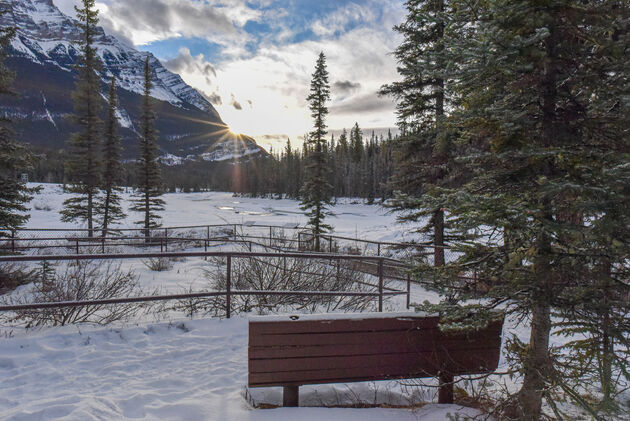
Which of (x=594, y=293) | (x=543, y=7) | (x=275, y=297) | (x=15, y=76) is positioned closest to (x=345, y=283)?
(x=275, y=297)

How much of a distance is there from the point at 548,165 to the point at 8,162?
14177mm

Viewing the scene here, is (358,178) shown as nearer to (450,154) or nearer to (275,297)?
(450,154)

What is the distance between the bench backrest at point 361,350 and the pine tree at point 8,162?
39.2ft

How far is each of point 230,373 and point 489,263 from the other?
3062mm

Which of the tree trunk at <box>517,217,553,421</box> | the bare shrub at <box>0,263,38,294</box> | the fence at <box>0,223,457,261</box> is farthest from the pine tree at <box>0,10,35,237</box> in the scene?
the tree trunk at <box>517,217,553,421</box>

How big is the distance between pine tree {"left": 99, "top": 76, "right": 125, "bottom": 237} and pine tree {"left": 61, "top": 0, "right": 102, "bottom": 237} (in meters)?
1.26

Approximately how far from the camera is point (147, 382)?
3416 millimetres

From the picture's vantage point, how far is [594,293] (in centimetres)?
234

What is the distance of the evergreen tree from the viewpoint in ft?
7.15

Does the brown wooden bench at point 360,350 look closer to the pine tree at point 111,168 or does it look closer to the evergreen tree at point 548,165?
the evergreen tree at point 548,165

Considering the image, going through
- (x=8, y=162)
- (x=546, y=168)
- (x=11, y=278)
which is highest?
(x=8, y=162)

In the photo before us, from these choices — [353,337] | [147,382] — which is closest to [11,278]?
[147,382]

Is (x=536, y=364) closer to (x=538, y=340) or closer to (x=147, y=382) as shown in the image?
(x=538, y=340)

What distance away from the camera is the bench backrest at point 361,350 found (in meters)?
2.75
